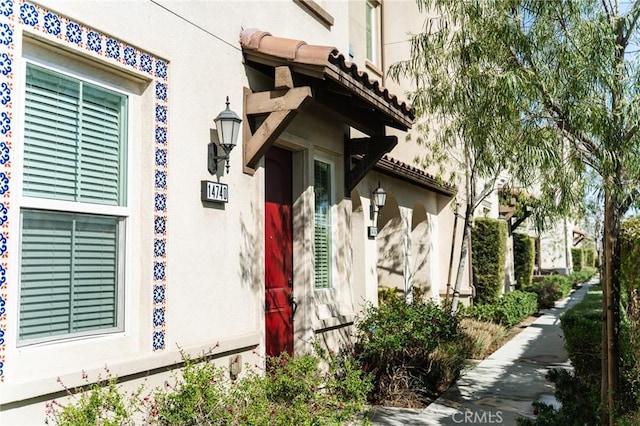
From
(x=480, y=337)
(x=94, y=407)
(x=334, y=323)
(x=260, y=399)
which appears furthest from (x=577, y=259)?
(x=94, y=407)

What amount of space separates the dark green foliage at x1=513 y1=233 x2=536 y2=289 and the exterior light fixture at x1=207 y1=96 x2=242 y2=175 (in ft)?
67.4

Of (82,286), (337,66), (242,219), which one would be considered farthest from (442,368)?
(82,286)

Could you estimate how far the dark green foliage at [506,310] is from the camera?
14531 mm

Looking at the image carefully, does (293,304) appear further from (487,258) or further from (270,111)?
(487,258)

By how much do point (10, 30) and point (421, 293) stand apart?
41.6ft

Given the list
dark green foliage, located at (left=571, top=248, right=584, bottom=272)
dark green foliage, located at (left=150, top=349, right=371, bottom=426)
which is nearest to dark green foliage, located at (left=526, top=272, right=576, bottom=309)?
dark green foliage, located at (left=150, top=349, right=371, bottom=426)

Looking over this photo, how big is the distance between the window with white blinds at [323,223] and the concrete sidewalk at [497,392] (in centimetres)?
187

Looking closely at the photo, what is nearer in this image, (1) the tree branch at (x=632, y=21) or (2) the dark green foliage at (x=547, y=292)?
(1) the tree branch at (x=632, y=21)

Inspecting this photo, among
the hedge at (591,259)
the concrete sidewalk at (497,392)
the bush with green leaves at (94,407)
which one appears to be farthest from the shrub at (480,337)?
the hedge at (591,259)

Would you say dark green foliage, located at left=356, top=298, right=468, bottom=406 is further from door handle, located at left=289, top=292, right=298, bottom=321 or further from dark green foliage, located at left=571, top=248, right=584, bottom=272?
dark green foliage, located at left=571, top=248, right=584, bottom=272

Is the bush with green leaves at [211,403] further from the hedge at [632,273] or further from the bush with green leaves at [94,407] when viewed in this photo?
the hedge at [632,273]

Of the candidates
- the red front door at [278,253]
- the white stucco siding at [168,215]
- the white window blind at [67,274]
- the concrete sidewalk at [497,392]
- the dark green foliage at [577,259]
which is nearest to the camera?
the white stucco siding at [168,215]

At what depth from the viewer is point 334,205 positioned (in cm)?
810

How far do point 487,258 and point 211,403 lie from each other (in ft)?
44.5
